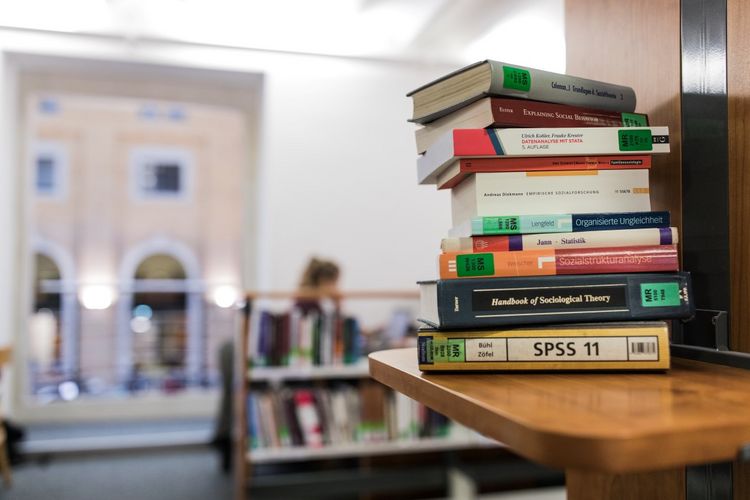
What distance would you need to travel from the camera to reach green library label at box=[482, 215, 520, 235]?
61 cm

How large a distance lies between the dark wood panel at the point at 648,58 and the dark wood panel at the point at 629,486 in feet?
0.96

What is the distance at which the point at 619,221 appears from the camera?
626 mm

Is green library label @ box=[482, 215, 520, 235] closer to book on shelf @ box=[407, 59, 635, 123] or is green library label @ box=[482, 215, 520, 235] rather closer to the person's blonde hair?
book on shelf @ box=[407, 59, 635, 123]

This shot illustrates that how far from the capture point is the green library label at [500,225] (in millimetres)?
614

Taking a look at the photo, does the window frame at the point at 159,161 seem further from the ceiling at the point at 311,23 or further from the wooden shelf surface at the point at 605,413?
the wooden shelf surface at the point at 605,413

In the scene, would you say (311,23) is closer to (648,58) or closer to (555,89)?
(648,58)

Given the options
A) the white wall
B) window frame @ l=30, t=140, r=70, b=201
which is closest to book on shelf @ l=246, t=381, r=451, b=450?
the white wall

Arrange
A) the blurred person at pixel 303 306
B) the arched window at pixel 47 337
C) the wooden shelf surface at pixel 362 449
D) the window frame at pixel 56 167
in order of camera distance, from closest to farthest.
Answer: the wooden shelf surface at pixel 362 449
the blurred person at pixel 303 306
the arched window at pixel 47 337
the window frame at pixel 56 167

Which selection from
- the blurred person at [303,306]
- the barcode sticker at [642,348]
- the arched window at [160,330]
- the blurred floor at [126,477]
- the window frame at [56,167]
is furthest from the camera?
the window frame at [56,167]

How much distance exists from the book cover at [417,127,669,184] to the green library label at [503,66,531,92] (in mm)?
42

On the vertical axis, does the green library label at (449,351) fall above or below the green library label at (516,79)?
below

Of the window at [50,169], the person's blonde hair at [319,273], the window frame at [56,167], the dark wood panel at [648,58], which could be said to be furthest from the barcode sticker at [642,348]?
the window at [50,169]

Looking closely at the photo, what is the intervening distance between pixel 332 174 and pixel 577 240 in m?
3.40

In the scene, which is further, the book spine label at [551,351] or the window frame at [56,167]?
the window frame at [56,167]
